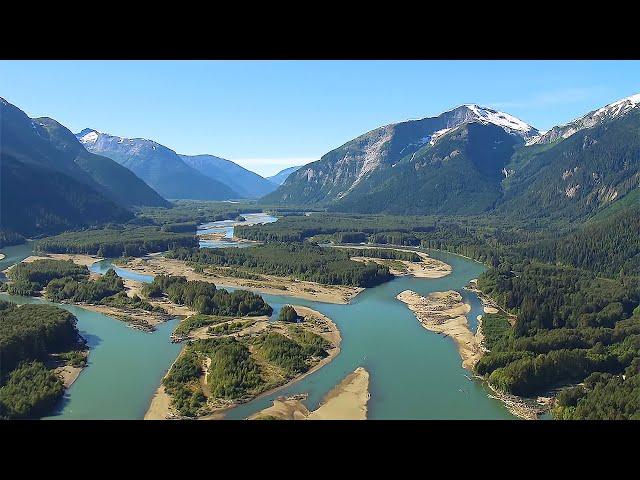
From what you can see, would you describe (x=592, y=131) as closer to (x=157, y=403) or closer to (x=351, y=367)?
(x=351, y=367)

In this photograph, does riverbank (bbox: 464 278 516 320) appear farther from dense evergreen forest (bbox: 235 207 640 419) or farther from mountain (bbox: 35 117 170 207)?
mountain (bbox: 35 117 170 207)

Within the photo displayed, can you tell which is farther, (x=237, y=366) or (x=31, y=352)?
(x=31, y=352)

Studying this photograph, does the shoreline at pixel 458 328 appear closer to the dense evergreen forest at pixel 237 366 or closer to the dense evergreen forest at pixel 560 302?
the dense evergreen forest at pixel 560 302

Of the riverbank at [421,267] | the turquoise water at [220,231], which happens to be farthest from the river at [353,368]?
the turquoise water at [220,231]

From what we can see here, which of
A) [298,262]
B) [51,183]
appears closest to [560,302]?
[298,262]

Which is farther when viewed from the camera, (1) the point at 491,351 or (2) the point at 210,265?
(2) the point at 210,265

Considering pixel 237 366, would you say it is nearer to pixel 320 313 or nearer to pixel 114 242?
pixel 320 313
